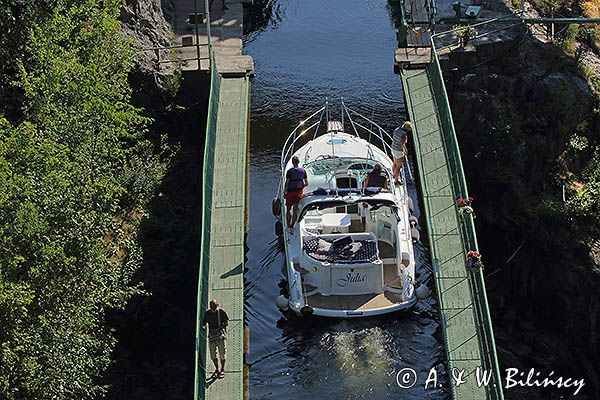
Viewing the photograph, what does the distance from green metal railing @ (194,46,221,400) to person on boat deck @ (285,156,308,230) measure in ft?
6.48

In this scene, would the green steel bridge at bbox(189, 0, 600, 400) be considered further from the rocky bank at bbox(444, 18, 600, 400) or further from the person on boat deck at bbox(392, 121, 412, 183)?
the rocky bank at bbox(444, 18, 600, 400)

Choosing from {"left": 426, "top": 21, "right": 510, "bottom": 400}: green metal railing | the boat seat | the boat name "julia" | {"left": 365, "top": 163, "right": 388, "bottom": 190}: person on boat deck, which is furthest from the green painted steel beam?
{"left": 426, "top": 21, "right": 510, "bottom": 400}: green metal railing

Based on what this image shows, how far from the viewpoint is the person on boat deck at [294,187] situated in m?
24.1

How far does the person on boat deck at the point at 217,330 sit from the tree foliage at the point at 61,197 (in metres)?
2.53

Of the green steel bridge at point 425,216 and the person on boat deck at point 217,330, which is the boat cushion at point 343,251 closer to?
the green steel bridge at point 425,216

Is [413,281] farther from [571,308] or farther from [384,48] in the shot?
[384,48]

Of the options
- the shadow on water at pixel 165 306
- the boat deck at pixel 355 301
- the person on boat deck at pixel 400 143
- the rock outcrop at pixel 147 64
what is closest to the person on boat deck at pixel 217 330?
the shadow on water at pixel 165 306

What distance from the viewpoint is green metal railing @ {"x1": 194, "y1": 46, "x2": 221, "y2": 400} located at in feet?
62.5

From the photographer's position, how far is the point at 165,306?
2372 cm

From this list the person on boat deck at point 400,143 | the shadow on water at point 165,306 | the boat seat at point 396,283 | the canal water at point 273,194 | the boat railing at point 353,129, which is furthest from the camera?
the boat railing at point 353,129

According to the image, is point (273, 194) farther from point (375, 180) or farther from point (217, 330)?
point (217, 330)

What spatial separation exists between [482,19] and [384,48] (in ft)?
18.4

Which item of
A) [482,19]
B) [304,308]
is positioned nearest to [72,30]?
[304,308]

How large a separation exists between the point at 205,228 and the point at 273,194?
5760mm
